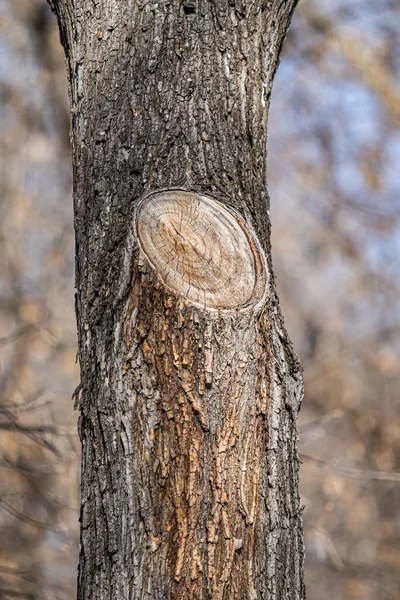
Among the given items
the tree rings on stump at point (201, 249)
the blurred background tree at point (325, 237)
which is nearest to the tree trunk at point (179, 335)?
the tree rings on stump at point (201, 249)

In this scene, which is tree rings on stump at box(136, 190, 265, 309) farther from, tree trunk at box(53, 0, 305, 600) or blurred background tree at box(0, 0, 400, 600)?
blurred background tree at box(0, 0, 400, 600)

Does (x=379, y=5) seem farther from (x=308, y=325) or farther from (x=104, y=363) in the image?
(x=104, y=363)

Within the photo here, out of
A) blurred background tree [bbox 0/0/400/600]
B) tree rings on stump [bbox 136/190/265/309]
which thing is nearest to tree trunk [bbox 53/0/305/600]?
tree rings on stump [bbox 136/190/265/309]

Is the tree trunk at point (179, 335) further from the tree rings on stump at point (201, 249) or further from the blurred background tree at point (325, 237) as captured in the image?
the blurred background tree at point (325, 237)

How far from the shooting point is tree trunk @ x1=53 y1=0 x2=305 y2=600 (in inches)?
49.9

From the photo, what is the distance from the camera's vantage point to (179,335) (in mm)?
1293

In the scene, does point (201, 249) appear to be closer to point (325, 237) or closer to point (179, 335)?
point (179, 335)

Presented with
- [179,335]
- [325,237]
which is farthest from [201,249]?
[325,237]

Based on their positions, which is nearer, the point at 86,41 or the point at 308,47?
the point at 86,41

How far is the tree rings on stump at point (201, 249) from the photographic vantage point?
1.33 m

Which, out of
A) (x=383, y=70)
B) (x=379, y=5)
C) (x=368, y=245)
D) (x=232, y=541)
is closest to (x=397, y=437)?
(x=368, y=245)

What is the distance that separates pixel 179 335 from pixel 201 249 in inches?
7.3

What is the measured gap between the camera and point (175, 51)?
5.08ft

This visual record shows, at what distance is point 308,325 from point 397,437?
1219 millimetres
